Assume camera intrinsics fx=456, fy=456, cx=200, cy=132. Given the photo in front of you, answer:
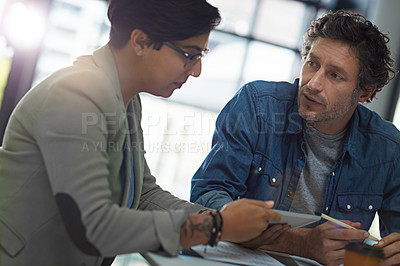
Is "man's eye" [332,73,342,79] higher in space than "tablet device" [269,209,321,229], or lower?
higher

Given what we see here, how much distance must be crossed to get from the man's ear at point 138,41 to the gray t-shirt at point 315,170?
97cm

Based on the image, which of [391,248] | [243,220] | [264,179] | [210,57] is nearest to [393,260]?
[391,248]

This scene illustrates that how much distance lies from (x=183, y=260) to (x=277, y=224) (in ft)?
1.21

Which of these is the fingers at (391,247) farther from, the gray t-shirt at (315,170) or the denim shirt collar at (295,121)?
the denim shirt collar at (295,121)

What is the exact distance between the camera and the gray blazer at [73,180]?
1.02m

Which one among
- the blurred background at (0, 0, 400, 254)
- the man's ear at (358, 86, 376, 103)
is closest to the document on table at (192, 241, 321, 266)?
the man's ear at (358, 86, 376, 103)

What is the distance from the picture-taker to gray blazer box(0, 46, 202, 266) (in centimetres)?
102

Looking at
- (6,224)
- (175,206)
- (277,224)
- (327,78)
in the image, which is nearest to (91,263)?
(6,224)

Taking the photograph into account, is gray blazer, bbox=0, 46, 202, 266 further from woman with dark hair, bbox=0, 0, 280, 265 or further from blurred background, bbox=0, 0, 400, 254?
blurred background, bbox=0, 0, 400, 254

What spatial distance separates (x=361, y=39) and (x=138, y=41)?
44.0 inches

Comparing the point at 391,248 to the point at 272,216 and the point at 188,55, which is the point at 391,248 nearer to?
the point at 272,216

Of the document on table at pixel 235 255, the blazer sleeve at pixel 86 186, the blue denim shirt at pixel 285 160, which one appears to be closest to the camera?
the blazer sleeve at pixel 86 186

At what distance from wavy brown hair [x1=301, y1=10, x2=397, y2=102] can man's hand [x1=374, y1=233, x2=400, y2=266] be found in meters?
0.75

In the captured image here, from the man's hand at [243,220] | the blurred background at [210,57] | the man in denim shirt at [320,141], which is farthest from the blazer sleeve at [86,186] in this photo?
the blurred background at [210,57]
